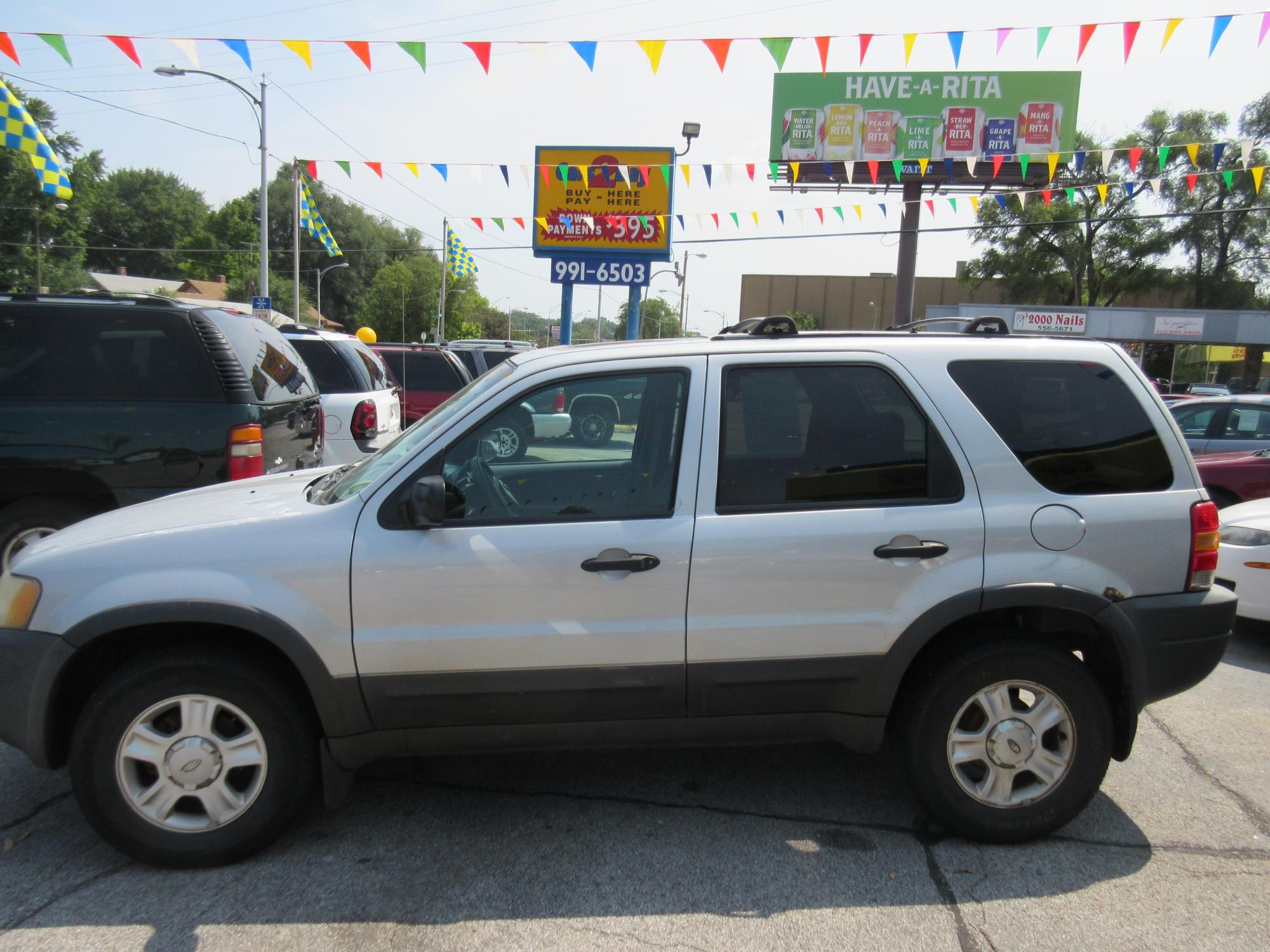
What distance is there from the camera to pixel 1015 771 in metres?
3.36

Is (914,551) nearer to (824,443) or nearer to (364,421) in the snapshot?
(824,443)

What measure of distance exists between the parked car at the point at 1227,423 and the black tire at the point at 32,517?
1046 centimetres

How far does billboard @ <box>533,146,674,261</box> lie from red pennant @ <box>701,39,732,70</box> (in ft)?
21.8

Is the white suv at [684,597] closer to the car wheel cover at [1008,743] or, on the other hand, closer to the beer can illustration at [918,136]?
the car wheel cover at [1008,743]

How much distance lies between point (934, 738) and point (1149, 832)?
1007mm

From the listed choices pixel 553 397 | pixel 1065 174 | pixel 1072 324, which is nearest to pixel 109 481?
pixel 553 397

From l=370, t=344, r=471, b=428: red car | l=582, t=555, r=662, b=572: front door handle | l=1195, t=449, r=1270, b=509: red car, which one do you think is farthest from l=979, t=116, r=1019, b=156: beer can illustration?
l=582, t=555, r=662, b=572: front door handle

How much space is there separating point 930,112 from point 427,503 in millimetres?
37054

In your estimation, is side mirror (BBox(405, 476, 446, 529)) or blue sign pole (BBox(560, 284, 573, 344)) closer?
side mirror (BBox(405, 476, 446, 529))

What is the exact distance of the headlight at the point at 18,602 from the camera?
122 inches

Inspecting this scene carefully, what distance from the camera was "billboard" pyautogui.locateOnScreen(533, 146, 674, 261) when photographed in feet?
55.3

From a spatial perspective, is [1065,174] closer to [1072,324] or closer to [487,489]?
[1072,324]

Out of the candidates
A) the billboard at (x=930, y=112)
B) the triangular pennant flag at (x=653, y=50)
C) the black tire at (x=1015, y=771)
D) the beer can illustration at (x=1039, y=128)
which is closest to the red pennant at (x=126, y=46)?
the triangular pennant flag at (x=653, y=50)

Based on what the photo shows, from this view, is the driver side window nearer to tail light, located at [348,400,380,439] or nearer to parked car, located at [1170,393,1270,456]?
tail light, located at [348,400,380,439]
